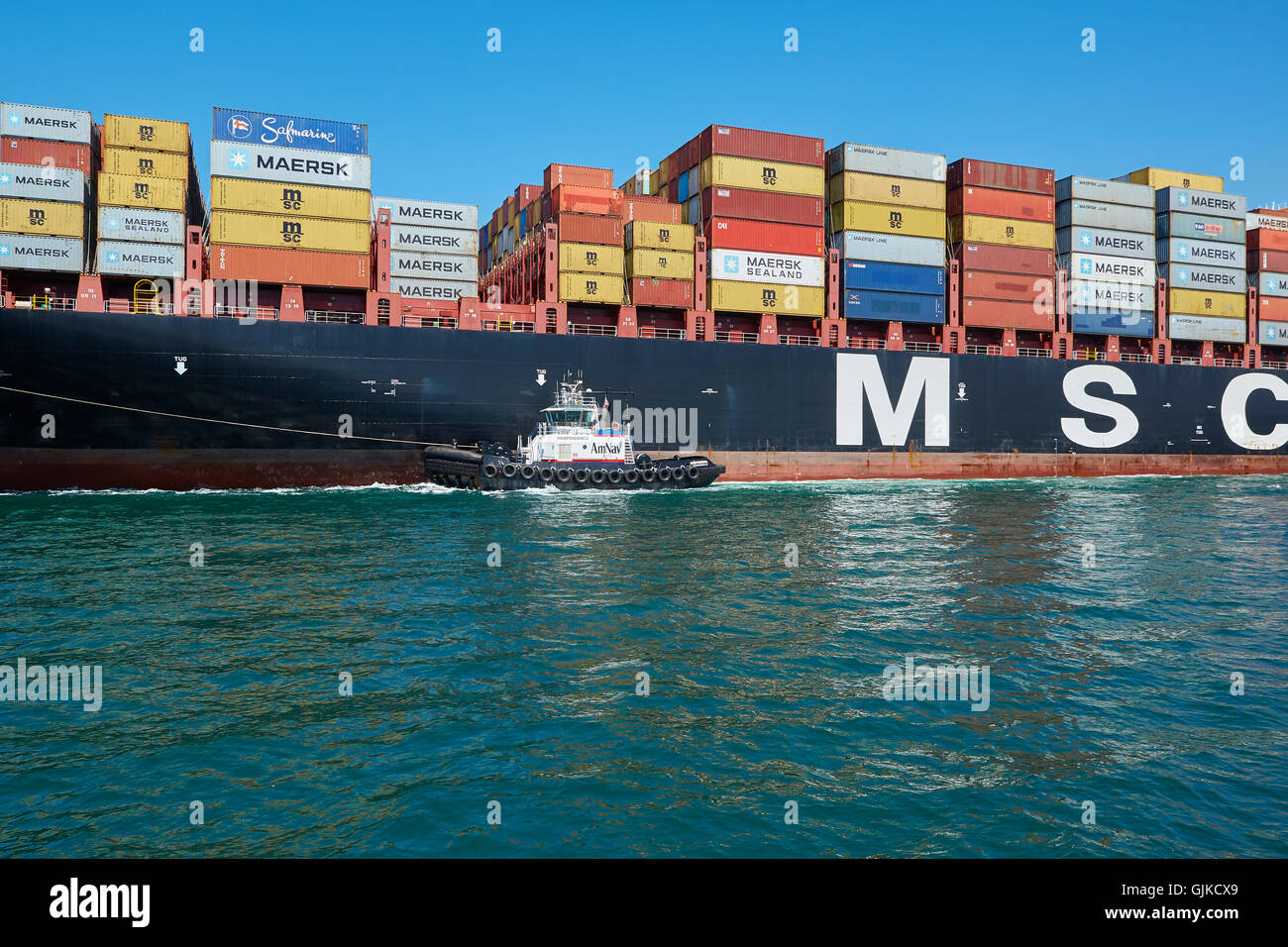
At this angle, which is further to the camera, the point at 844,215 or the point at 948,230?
the point at 948,230

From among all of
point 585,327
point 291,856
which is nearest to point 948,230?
point 585,327

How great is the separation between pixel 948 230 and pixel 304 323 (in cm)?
3495

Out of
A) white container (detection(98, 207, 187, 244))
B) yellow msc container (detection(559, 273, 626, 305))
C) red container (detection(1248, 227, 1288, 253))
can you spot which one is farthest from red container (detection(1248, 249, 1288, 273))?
white container (detection(98, 207, 187, 244))

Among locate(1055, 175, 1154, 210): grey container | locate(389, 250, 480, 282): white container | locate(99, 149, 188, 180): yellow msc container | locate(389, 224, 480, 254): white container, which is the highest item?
locate(1055, 175, 1154, 210): grey container

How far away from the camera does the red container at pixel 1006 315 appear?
4347 centimetres

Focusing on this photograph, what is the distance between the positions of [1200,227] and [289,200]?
2062 inches

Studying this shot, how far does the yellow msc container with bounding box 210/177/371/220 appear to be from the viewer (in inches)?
1268

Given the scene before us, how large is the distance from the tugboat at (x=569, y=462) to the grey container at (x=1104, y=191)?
29212 mm

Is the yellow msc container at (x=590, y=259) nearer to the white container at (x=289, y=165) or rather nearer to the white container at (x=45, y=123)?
the white container at (x=289, y=165)

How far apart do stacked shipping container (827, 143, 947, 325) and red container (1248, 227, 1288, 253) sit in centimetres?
2446

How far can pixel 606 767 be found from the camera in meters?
7.41

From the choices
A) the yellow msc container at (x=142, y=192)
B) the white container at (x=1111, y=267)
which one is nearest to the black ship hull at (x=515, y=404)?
the yellow msc container at (x=142, y=192)

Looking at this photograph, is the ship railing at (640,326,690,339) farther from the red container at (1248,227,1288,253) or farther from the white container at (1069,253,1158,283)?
the red container at (1248,227,1288,253)

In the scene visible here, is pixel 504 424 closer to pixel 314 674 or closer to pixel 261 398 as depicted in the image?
pixel 261 398
